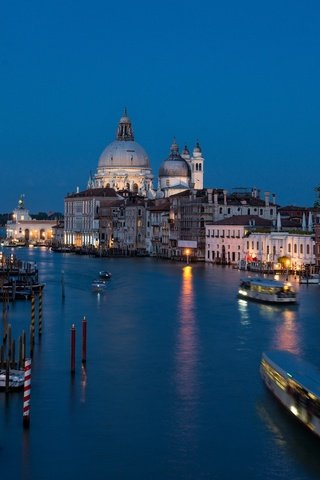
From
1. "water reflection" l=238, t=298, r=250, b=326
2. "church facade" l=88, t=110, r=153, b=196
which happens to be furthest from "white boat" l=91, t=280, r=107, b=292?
"church facade" l=88, t=110, r=153, b=196

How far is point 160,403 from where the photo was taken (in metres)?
11.4

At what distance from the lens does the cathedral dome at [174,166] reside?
212 feet

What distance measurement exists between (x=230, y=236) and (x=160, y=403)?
30252 mm

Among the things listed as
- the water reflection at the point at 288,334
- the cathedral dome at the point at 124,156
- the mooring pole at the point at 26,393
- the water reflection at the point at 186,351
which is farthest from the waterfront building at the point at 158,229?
the mooring pole at the point at 26,393

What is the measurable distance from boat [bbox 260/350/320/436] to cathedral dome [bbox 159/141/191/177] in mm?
52637

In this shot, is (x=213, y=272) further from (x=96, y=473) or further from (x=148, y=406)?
(x=96, y=473)

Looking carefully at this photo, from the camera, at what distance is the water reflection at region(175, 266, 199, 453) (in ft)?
33.7

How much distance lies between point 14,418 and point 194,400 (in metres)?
2.19

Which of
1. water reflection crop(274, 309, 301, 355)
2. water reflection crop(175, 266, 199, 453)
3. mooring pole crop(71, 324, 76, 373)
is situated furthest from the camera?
water reflection crop(274, 309, 301, 355)

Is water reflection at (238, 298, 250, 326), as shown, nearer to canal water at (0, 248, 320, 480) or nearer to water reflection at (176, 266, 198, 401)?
canal water at (0, 248, 320, 480)

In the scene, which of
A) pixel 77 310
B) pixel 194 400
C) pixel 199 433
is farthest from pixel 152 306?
pixel 199 433

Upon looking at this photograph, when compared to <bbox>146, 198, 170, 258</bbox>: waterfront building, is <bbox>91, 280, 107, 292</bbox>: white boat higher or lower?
lower

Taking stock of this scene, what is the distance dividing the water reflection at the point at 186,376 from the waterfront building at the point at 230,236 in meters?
19.4

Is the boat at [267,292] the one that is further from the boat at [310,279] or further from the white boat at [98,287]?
the boat at [310,279]
